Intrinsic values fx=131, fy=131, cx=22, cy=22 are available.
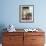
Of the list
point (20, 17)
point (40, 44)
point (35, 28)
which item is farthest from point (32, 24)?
point (40, 44)

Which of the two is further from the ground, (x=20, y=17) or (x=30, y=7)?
(x=30, y=7)

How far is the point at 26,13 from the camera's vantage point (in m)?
4.26

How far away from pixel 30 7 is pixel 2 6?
0.90 metres

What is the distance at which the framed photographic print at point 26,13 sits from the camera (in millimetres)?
4219

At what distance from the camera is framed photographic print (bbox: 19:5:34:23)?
13.8ft

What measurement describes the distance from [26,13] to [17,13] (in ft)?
0.96

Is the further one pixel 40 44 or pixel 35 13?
pixel 35 13

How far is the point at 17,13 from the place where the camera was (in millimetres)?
4230

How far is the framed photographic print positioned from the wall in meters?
0.10

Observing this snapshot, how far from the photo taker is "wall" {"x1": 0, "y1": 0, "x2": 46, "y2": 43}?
4.21 meters

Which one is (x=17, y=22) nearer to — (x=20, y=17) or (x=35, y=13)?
(x=20, y=17)

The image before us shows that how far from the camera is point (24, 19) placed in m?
4.24

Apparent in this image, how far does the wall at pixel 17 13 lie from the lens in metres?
4.21

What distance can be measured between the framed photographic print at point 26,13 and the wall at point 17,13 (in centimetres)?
10
